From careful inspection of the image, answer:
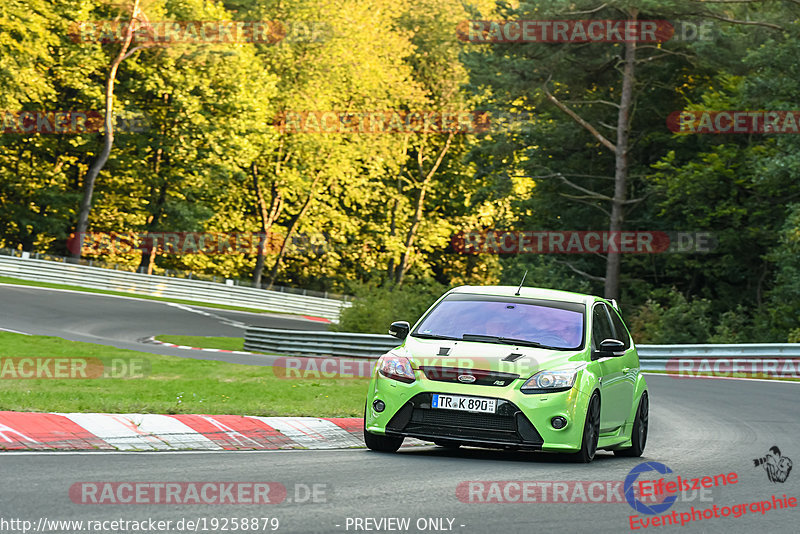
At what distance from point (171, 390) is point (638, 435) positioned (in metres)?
8.16

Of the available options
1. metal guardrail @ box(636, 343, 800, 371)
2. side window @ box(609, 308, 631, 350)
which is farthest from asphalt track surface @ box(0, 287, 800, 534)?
metal guardrail @ box(636, 343, 800, 371)

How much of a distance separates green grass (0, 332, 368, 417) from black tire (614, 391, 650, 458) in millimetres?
3352

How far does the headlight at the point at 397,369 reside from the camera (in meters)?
10.1

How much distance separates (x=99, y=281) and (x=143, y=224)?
Answer: 9.29 m

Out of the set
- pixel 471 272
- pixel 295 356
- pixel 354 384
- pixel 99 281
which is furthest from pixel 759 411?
pixel 471 272

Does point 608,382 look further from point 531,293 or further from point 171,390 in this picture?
point 171,390

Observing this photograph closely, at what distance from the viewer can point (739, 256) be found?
38.4 meters

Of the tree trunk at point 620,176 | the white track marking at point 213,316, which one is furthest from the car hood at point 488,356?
the white track marking at point 213,316

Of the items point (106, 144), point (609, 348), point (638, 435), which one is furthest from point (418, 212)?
point (609, 348)
